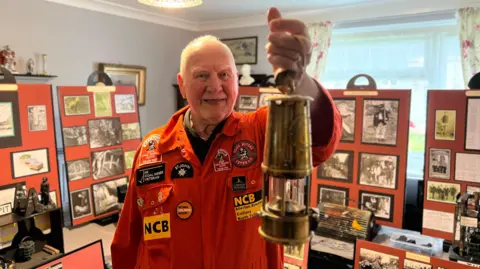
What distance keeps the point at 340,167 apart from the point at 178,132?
1.83 m

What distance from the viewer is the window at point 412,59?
145 inches

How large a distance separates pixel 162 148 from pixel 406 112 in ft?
6.26

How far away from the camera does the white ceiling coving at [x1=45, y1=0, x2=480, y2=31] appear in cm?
361

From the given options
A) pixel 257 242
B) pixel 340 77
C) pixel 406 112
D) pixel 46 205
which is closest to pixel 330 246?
pixel 406 112

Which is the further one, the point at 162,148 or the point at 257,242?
the point at 162,148

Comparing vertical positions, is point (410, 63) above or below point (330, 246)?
above

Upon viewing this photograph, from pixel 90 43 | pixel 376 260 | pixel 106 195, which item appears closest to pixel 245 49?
pixel 90 43

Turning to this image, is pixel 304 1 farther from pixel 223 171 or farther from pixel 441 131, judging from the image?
pixel 223 171

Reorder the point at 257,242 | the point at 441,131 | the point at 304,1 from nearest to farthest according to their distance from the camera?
the point at 257,242 < the point at 441,131 < the point at 304,1

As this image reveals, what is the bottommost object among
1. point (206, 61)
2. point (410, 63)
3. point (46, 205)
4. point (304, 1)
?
point (46, 205)

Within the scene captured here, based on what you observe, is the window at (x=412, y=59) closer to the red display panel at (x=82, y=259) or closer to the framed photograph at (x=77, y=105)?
the framed photograph at (x=77, y=105)

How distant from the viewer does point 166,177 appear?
1.18 meters

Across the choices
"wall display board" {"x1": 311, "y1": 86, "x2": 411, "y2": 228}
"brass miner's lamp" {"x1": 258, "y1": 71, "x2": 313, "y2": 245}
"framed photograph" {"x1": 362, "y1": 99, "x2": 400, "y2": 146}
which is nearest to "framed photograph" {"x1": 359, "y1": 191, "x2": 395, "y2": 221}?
"wall display board" {"x1": 311, "y1": 86, "x2": 411, "y2": 228}

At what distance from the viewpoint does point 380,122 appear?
2.62 metres
